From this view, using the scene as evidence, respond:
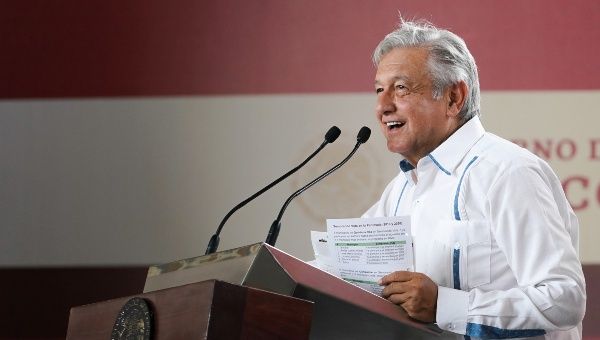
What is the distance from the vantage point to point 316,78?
3.58 metres

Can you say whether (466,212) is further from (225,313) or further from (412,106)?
(225,313)

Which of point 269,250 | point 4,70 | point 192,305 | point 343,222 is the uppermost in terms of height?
point 4,70

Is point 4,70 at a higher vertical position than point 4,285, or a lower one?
higher

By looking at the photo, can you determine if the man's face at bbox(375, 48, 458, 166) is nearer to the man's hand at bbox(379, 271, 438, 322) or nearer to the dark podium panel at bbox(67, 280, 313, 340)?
the man's hand at bbox(379, 271, 438, 322)

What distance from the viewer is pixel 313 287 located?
1800mm

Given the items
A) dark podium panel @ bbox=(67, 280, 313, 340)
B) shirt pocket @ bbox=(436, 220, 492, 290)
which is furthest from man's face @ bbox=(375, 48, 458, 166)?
dark podium panel @ bbox=(67, 280, 313, 340)

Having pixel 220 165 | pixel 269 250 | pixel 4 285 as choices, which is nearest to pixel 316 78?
pixel 220 165

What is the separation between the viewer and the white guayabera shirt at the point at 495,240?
2.05 metres

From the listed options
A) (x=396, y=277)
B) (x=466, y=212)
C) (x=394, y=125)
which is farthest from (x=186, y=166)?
(x=396, y=277)

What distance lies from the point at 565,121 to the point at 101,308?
6.79 feet

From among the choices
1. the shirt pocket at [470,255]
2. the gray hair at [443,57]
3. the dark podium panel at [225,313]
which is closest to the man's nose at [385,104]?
the gray hair at [443,57]

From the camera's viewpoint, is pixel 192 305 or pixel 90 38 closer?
pixel 192 305

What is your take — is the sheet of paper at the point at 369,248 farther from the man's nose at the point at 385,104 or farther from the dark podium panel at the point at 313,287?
the man's nose at the point at 385,104

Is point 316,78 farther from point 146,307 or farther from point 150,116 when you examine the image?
point 146,307
